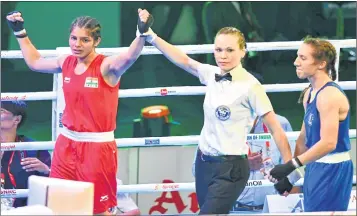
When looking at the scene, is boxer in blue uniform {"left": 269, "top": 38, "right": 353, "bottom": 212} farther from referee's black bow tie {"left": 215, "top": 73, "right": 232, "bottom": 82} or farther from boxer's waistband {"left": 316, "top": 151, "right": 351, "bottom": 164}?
referee's black bow tie {"left": 215, "top": 73, "right": 232, "bottom": 82}

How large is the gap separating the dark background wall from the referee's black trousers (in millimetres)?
3452

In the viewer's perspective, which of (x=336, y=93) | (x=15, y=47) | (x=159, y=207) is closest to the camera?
(x=336, y=93)

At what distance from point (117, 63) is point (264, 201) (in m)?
1.57

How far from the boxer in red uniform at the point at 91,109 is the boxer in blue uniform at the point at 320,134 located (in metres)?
0.87

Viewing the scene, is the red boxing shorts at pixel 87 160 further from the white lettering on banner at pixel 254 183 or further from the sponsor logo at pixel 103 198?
the white lettering on banner at pixel 254 183

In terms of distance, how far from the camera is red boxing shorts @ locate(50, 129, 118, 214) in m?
5.44

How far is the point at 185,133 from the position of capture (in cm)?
894

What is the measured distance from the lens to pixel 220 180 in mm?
5223

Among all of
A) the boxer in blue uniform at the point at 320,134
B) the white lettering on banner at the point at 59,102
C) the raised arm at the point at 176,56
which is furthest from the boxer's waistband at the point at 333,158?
the white lettering on banner at the point at 59,102

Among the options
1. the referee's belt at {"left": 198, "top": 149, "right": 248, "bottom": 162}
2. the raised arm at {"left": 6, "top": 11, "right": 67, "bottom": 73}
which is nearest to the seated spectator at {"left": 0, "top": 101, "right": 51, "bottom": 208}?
the raised arm at {"left": 6, "top": 11, "right": 67, "bottom": 73}

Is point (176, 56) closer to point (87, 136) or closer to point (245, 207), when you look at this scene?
point (87, 136)

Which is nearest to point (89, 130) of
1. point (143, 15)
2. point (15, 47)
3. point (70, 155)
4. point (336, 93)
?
point (70, 155)

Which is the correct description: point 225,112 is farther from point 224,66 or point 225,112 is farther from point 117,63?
point 117,63

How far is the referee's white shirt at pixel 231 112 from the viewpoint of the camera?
5215 millimetres
